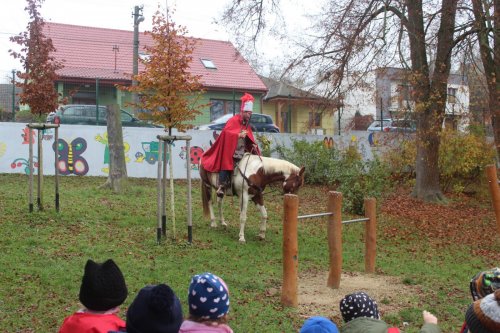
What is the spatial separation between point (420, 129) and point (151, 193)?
8168mm

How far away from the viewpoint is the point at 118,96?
29484 mm

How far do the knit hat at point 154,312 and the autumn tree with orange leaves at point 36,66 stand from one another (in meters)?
10.1

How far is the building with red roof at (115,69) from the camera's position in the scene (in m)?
29.3

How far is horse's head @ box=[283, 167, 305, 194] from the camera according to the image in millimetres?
10703

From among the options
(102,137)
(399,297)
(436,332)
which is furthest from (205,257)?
(102,137)

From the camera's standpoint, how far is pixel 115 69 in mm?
31312

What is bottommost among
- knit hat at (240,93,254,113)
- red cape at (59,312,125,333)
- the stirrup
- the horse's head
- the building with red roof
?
red cape at (59,312,125,333)

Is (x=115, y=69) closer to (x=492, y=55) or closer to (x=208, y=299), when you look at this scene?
(x=492, y=55)

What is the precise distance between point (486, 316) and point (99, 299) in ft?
7.10

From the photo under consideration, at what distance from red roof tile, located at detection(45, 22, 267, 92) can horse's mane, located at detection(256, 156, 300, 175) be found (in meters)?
20.4

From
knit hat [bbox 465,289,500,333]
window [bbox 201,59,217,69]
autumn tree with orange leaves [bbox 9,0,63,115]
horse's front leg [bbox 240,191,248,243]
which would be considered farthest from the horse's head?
window [bbox 201,59,217,69]

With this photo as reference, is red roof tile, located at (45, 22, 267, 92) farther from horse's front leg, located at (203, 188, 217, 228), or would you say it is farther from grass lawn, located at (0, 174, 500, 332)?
horse's front leg, located at (203, 188, 217, 228)

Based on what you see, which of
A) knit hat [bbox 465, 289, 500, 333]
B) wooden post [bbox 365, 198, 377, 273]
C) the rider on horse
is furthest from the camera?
the rider on horse

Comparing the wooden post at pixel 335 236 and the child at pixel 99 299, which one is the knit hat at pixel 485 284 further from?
the wooden post at pixel 335 236
